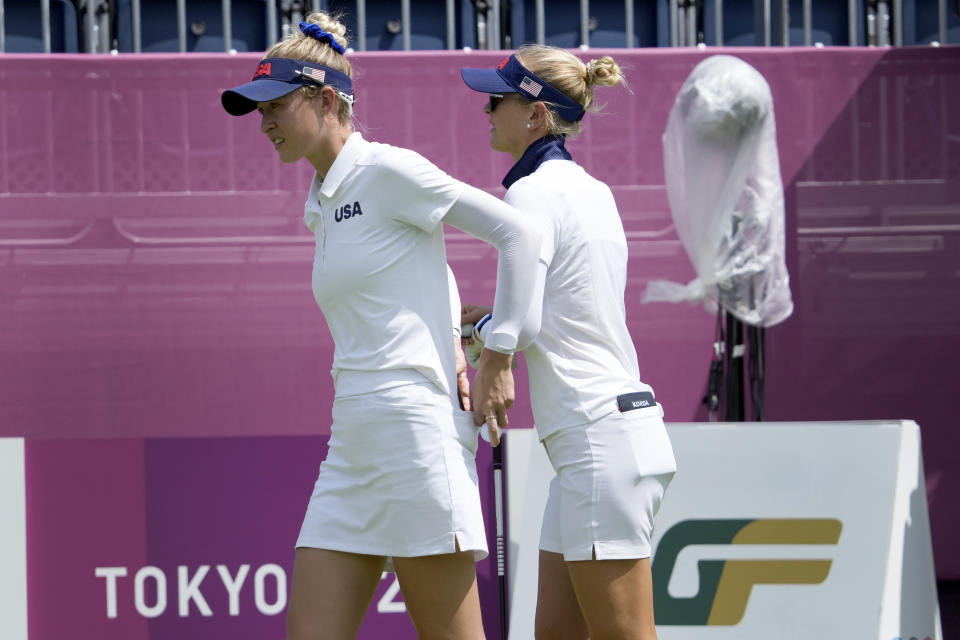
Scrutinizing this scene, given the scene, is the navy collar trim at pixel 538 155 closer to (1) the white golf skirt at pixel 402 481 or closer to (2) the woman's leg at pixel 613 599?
(1) the white golf skirt at pixel 402 481

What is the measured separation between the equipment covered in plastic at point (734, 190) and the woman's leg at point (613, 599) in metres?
2.15

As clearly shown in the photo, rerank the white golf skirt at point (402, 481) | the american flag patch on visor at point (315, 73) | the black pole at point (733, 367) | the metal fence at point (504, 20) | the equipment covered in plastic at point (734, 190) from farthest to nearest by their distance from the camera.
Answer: the metal fence at point (504, 20) → the black pole at point (733, 367) → the equipment covered in plastic at point (734, 190) → the american flag patch on visor at point (315, 73) → the white golf skirt at point (402, 481)

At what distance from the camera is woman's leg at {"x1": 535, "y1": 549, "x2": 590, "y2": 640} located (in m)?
2.32

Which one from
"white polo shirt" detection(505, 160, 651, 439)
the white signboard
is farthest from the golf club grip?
"white polo shirt" detection(505, 160, 651, 439)

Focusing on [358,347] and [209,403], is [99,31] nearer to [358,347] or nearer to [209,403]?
[209,403]

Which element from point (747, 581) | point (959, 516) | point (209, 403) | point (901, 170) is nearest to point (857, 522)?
point (747, 581)

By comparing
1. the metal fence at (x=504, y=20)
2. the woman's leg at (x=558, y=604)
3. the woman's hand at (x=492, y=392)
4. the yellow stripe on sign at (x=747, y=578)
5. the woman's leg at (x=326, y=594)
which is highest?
the metal fence at (x=504, y=20)

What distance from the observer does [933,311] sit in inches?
184

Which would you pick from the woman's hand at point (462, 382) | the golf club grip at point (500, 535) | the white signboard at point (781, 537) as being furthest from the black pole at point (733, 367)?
the woman's hand at point (462, 382)

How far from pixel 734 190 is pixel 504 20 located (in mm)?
1609

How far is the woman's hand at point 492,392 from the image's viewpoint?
204 centimetres

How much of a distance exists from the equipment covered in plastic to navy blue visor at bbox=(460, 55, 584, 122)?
74.9 inches

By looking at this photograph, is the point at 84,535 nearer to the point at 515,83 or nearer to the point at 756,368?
the point at 515,83

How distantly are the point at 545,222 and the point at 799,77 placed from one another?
2.82 metres
